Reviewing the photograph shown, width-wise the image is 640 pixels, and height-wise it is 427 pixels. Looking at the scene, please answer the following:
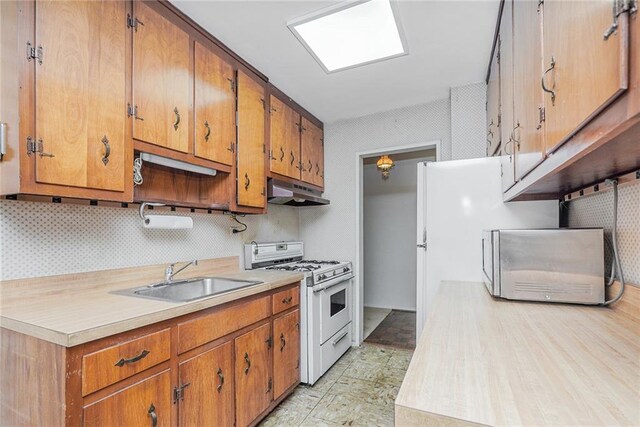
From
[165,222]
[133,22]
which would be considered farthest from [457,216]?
[133,22]

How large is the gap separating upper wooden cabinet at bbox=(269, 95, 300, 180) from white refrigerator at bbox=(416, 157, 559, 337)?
1195mm

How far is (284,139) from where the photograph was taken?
2.80 m

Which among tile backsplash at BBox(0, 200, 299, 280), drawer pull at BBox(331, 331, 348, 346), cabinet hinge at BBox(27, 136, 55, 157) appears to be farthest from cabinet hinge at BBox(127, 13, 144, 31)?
drawer pull at BBox(331, 331, 348, 346)

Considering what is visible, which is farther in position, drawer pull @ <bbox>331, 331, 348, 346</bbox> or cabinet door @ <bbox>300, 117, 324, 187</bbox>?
cabinet door @ <bbox>300, 117, 324, 187</bbox>

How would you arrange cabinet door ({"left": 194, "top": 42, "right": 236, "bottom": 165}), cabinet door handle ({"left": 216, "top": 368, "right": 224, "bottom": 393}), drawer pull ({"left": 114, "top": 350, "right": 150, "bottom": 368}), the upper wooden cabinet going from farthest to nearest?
the upper wooden cabinet < cabinet door ({"left": 194, "top": 42, "right": 236, "bottom": 165}) < cabinet door handle ({"left": 216, "top": 368, "right": 224, "bottom": 393}) < drawer pull ({"left": 114, "top": 350, "right": 150, "bottom": 368})

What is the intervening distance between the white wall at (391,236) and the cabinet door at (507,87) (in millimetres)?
2762

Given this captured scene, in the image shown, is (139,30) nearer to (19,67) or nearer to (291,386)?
(19,67)

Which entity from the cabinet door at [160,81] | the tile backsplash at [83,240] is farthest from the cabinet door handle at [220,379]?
the cabinet door at [160,81]

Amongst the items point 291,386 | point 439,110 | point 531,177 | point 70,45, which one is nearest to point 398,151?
point 439,110

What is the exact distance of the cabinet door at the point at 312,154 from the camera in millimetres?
3127

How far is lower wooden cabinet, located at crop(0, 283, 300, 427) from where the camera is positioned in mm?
1021

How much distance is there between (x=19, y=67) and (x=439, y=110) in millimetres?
2927

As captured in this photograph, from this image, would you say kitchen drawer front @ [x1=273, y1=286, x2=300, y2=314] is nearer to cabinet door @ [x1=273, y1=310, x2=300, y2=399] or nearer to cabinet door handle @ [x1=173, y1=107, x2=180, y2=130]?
cabinet door @ [x1=273, y1=310, x2=300, y2=399]

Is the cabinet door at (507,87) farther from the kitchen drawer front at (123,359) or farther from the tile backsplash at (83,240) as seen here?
the tile backsplash at (83,240)
